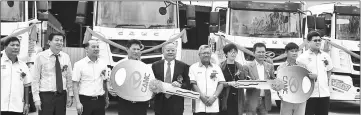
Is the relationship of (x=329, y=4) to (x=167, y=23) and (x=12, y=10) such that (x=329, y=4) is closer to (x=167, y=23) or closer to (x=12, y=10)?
Result: (x=167, y=23)

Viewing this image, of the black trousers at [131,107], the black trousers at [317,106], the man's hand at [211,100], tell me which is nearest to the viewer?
the black trousers at [131,107]

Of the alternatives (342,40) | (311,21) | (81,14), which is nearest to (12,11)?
(81,14)

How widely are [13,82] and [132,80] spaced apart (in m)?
1.48

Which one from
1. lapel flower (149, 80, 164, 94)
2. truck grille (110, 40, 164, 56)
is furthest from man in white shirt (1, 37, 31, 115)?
truck grille (110, 40, 164, 56)

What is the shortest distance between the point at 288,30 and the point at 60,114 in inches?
276

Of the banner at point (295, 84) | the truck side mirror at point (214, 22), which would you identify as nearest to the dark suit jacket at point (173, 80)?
the banner at point (295, 84)

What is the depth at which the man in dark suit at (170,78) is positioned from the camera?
701cm

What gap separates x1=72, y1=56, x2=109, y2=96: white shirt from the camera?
7035 mm

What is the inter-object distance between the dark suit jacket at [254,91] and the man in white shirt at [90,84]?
2.13m

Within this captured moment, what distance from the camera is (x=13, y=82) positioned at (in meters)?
6.54

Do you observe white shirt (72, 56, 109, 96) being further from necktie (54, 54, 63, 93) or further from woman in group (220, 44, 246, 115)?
woman in group (220, 44, 246, 115)

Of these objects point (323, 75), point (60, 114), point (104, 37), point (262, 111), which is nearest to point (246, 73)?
point (262, 111)

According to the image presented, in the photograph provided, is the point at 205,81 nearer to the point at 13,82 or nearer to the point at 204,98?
the point at 204,98

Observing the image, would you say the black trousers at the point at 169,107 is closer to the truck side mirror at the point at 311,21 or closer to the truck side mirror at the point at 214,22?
the truck side mirror at the point at 214,22
